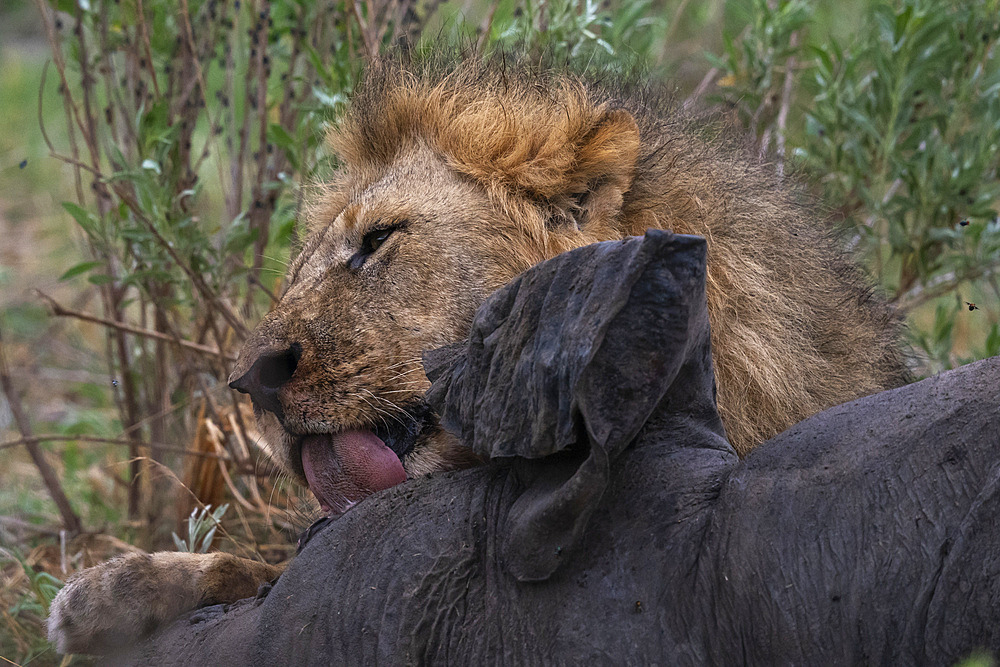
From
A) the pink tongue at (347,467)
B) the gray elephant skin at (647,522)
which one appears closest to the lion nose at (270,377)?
the pink tongue at (347,467)

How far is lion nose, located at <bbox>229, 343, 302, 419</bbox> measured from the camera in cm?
216

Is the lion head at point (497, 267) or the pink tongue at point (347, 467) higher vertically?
the lion head at point (497, 267)

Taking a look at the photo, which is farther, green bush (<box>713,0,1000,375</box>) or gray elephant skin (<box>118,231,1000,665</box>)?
green bush (<box>713,0,1000,375</box>)

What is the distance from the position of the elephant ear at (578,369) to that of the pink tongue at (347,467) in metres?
0.54

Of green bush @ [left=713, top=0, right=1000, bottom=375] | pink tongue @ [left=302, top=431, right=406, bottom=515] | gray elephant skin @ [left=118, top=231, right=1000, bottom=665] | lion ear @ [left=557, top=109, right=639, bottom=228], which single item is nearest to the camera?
gray elephant skin @ [left=118, top=231, right=1000, bottom=665]

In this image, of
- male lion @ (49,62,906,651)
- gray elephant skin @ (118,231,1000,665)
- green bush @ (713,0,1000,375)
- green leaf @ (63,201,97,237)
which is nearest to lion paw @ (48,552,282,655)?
male lion @ (49,62,906,651)

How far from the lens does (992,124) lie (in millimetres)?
3188

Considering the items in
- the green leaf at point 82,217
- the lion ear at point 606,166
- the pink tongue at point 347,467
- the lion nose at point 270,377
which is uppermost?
the green leaf at point 82,217

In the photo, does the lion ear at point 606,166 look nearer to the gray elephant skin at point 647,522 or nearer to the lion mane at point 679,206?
the lion mane at point 679,206

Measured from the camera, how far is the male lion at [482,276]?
2154mm

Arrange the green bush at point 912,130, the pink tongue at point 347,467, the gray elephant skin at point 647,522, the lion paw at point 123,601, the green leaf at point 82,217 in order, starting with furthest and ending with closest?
the green bush at point 912,130 < the green leaf at point 82,217 < the pink tongue at point 347,467 < the lion paw at point 123,601 < the gray elephant skin at point 647,522

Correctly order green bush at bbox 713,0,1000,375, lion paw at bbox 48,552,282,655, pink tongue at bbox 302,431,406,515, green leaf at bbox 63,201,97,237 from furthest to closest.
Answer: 1. green bush at bbox 713,0,1000,375
2. green leaf at bbox 63,201,97,237
3. pink tongue at bbox 302,431,406,515
4. lion paw at bbox 48,552,282,655

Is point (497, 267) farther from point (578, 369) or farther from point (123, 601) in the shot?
point (123, 601)

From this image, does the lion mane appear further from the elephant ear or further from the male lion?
the elephant ear
